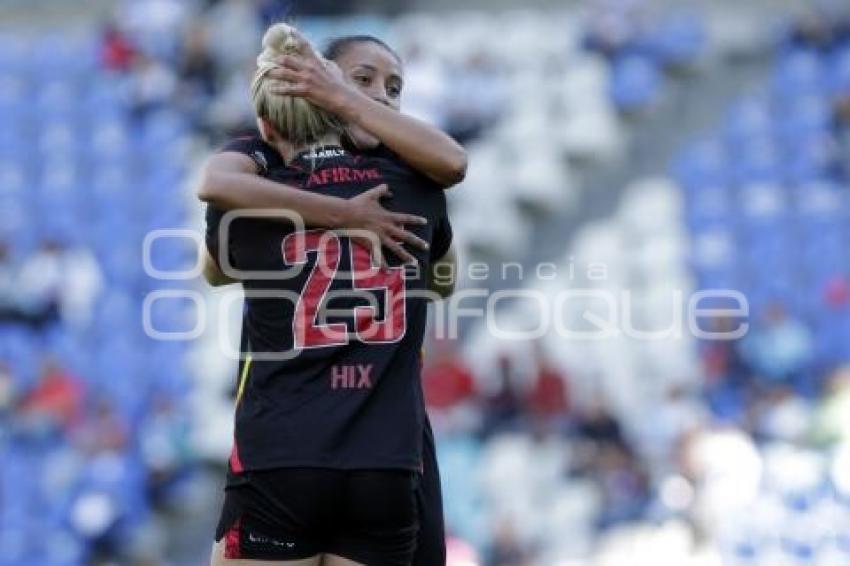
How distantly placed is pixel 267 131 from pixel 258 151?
53 millimetres

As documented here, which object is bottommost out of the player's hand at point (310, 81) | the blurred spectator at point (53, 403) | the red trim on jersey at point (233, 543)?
the red trim on jersey at point (233, 543)

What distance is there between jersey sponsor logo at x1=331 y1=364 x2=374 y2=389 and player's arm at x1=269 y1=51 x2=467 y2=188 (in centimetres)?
48

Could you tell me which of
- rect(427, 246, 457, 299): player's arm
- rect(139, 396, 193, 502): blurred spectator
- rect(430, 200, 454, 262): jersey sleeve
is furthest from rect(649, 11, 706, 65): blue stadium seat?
rect(430, 200, 454, 262): jersey sleeve

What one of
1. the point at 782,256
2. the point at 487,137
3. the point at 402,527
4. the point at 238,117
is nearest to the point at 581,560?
the point at 782,256

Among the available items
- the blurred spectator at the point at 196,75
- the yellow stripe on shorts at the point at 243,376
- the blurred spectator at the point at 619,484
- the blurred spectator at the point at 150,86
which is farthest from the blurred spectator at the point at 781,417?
the yellow stripe on shorts at the point at 243,376

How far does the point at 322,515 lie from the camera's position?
10.8 ft

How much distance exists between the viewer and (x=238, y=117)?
511 inches

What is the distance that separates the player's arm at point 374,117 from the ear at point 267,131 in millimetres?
111

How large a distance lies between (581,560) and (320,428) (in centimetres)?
719

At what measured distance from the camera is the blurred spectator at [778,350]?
36.2ft

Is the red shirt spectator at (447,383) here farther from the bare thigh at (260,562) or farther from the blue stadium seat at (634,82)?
the bare thigh at (260,562)

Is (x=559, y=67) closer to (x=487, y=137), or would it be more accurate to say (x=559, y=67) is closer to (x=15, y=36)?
(x=487, y=137)

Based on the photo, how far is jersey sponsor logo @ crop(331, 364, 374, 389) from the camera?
3.31 m

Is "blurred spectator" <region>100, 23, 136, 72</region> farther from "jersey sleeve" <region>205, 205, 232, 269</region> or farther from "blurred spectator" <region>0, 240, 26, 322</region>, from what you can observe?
"jersey sleeve" <region>205, 205, 232, 269</region>
